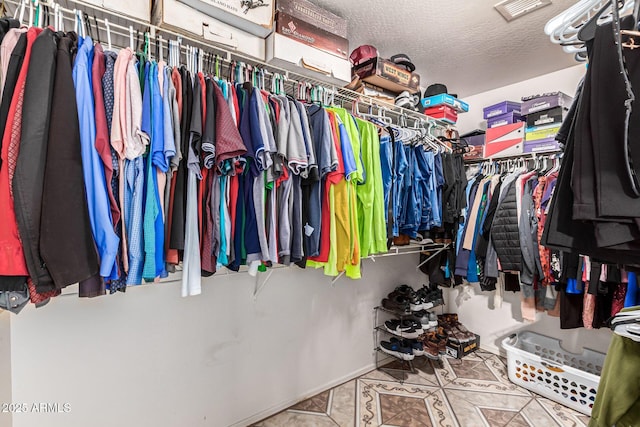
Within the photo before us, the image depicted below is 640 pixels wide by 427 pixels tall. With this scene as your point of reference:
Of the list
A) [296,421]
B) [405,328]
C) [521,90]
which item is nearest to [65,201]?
[296,421]

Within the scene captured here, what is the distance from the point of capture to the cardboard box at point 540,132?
6.88 ft

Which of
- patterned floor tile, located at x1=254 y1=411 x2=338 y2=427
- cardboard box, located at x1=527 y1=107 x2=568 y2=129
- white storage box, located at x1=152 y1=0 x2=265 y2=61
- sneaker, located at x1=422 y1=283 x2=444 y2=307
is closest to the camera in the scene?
white storage box, located at x1=152 y1=0 x2=265 y2=61

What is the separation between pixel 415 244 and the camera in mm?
2303

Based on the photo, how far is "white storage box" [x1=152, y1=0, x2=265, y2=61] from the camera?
1.12 metres

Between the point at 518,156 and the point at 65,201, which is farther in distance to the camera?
the point at 518,156

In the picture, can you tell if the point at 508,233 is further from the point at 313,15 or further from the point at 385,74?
the point at 313,15

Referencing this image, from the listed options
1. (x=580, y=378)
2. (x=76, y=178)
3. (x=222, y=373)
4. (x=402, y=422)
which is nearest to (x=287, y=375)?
(x=222, y=373)

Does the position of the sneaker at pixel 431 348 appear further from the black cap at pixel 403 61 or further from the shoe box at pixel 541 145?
the black cap at pixel 403 61

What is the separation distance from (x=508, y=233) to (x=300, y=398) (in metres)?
1.80

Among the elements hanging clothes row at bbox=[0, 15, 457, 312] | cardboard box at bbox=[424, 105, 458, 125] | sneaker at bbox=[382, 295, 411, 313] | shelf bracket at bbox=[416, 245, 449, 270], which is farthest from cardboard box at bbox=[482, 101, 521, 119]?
sneaker at bbox=[382, 295, 411, 313]

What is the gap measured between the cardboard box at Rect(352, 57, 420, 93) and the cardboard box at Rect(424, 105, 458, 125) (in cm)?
40

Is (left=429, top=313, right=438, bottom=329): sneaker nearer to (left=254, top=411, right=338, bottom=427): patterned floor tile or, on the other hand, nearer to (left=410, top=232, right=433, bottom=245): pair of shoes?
(left=410, top=232, right=433, bottom=245): pair of shoes

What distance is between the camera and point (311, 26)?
149 centimetres

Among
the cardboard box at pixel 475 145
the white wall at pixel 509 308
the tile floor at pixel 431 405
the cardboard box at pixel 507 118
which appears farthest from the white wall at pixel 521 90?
the tile floor at pixel 431 405
